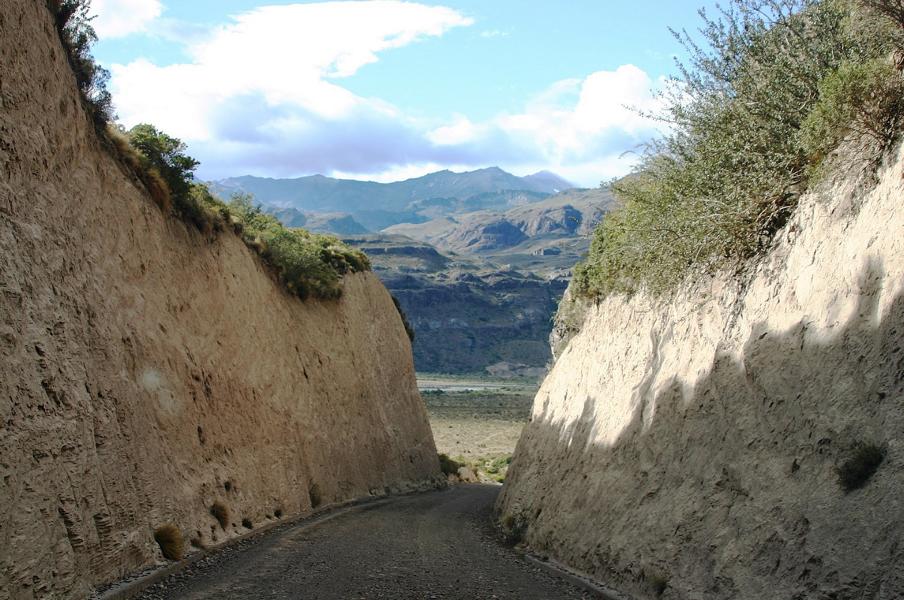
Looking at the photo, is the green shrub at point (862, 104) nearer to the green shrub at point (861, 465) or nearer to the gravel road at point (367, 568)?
the green shrub at point (861, 465)

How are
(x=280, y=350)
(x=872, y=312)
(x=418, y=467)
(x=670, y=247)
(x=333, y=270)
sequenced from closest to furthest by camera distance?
(x=872, y=312), (x=670, y=247), (x=280, y=350), (x=333, y=270), (x=418, y=467)

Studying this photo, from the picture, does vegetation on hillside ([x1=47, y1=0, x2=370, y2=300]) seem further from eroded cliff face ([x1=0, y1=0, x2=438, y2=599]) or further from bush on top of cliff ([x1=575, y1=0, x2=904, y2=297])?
bush on top of cliff ([x1=575, y1=0, x2=904, y2=297])

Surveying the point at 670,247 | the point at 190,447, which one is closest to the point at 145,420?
the point at 190,447

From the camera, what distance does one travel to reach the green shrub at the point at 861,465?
8109 mm

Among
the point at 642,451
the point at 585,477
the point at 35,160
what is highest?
the point at 35,160

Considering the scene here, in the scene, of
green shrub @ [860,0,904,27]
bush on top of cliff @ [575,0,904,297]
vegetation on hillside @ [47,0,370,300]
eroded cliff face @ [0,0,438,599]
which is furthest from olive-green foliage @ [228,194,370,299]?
green shrub @ [860,0,904,27]

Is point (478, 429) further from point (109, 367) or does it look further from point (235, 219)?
point (109, 367)

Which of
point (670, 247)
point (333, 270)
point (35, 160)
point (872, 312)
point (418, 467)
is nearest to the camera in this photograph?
point (872, 312)

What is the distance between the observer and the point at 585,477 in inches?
648

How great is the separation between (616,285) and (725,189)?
6.33m

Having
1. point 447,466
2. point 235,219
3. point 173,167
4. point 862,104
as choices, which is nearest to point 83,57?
point 173,167

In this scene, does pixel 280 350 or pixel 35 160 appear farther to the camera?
pixel 280 350

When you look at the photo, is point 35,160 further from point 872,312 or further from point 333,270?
point 333,270

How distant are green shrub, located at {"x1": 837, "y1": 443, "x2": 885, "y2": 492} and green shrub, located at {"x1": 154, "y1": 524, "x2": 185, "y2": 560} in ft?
33.0
